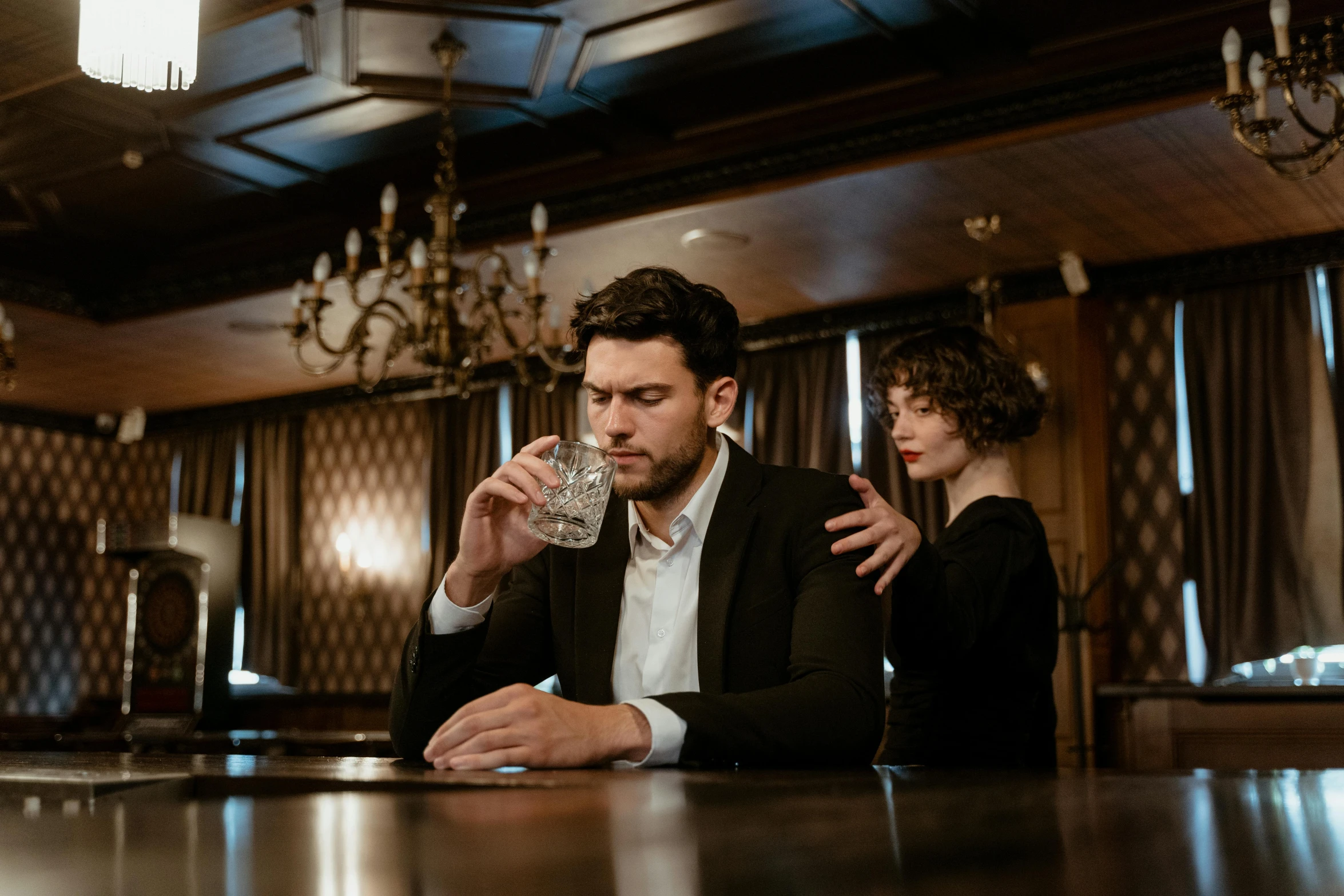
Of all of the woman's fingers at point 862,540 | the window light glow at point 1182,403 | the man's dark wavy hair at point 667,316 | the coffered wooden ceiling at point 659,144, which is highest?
the coffered wooden ceiling at point 659,144

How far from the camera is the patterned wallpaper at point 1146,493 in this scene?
5.24 meters

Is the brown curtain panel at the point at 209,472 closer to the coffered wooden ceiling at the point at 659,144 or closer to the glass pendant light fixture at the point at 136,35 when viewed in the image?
the coffered wooden ceiling at the point at 659,144

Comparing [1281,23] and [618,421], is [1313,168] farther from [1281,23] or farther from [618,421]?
[618,421]

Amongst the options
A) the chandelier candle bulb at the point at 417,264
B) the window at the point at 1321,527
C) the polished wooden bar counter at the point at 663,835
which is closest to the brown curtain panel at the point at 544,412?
the chandelier candle bulb at the point at 417,264

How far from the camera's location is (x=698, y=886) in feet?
1.51

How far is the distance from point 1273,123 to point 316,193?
13.2 feet

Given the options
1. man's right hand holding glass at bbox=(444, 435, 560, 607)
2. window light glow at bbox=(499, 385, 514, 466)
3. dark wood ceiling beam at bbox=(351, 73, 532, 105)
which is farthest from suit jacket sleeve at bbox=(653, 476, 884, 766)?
window light glow at bbox=(499, 385, 514, 466)

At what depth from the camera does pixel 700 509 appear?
1.78 meters

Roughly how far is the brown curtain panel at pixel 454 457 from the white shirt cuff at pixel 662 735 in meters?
5.83

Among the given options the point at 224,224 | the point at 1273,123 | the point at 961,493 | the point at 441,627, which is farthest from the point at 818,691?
the point at 224,224

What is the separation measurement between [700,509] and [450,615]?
41 cm

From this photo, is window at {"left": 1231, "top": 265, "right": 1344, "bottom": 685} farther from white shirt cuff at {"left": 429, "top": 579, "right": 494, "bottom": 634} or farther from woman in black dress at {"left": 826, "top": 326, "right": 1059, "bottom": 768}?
white shirt cuff at {"left": 429, "top": 579, "right": 494, "bottom": 634}

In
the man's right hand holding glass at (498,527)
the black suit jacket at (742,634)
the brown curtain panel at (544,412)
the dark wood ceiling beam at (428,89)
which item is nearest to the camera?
the black suit jacket at (742,634)

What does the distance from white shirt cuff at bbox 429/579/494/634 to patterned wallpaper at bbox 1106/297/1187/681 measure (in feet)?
14.3
